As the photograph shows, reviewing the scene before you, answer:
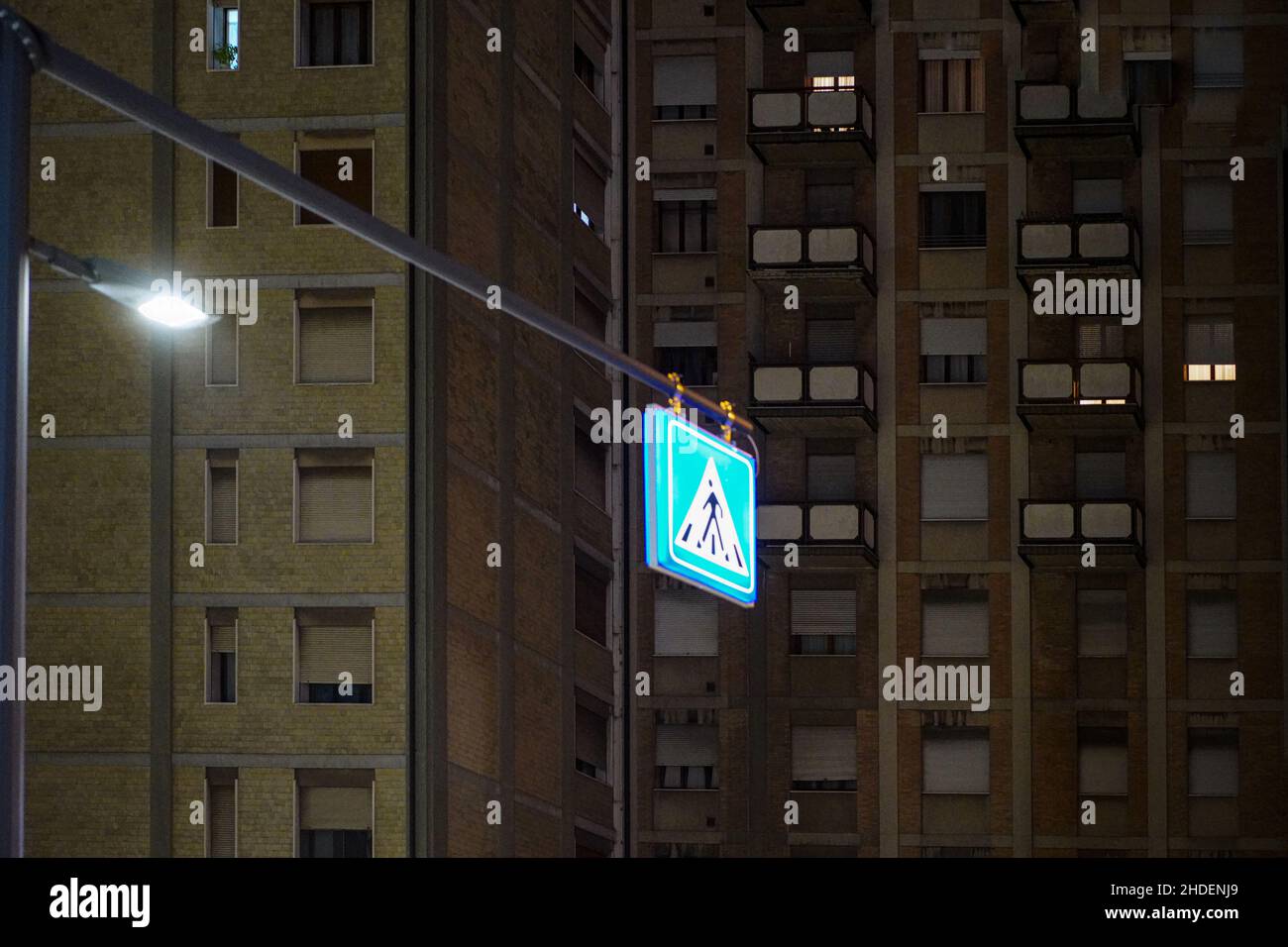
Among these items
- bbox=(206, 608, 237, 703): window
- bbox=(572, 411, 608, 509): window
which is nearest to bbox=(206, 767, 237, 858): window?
bbox=(206, 608, 237, 703): window

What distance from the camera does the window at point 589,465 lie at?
42.4m

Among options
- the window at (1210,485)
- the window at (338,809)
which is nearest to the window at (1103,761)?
the window at (1210,485)

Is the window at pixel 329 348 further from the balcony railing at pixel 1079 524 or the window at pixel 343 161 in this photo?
the balcony railing at pixel 1079 524

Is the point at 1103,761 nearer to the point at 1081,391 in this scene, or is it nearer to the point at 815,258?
the point at 1081,391

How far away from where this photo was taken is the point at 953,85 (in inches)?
2008

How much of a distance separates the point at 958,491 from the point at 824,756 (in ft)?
20.7

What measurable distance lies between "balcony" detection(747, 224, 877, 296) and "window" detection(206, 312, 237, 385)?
59.5ft

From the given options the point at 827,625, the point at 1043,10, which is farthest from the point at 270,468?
the point at 1043,10

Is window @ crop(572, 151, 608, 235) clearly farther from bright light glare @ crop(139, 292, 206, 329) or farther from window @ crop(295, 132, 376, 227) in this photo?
bright light glare @ crop(139, 292, 206, 329)

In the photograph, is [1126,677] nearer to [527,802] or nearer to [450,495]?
[527,802]

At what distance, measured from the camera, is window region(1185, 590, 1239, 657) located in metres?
48.3

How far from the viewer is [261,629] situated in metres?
32.8

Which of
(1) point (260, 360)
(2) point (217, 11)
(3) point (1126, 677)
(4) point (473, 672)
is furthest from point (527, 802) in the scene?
(3) point (1126, 677)
